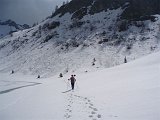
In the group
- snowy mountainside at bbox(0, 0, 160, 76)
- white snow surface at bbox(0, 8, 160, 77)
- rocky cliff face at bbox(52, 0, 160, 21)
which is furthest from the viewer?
rocky cliff face at bbox(52, 0, 160, 21)

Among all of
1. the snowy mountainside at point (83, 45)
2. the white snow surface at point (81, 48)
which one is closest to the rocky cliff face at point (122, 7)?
the snowy mountainside at point (83, 45)

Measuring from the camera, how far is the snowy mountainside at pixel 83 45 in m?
50.5

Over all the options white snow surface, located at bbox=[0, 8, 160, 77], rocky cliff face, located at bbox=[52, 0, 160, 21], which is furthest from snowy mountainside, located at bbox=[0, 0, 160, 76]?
rocky cliff face, located at bbox=[52, 0, 160, 21]

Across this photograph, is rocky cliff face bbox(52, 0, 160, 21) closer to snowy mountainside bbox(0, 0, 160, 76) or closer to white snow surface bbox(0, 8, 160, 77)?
snowy mountainside bbox(0, 0, 160, 76)

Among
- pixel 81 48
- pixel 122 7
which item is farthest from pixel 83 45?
pixel 122 7

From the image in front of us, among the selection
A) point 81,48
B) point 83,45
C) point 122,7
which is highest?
point 122,7

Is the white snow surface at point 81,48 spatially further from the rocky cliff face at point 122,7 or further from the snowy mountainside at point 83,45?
the rocky cliff face at point 122,7

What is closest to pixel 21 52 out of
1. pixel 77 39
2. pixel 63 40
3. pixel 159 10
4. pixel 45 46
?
pixel 45 46

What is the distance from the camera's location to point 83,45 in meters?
58.7

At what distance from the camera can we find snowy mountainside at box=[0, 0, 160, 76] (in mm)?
50528

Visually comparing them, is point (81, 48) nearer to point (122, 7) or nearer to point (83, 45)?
point (83, 45)

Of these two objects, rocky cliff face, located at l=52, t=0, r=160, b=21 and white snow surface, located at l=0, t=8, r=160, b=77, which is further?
rocky cliff face, located at l=52, t=0, r=160, b=21

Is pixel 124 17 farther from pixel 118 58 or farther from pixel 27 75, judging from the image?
pixel 27 75

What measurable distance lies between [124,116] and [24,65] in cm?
5174
